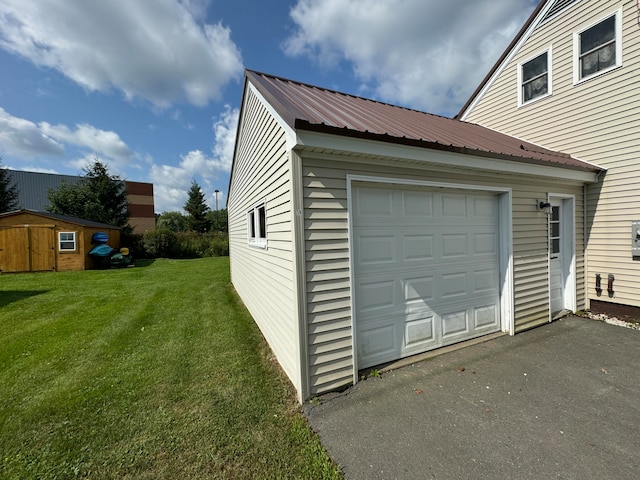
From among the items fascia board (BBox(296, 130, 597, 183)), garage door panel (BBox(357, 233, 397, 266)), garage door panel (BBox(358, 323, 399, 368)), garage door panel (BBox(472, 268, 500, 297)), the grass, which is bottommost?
the grass

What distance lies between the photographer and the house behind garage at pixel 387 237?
9.66ft

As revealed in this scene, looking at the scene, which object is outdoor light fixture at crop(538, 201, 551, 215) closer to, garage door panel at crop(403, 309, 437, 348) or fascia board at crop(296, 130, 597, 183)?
fascia board at crop(296, 130, 597, 183)

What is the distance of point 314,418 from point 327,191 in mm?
2337

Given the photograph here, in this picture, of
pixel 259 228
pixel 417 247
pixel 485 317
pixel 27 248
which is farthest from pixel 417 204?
pixel 27 248

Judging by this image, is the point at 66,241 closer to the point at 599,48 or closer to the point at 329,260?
the point at 329,260

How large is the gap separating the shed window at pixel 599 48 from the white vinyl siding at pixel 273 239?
21.5ft

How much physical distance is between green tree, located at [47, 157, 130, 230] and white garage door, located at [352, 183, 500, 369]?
22.7 meters

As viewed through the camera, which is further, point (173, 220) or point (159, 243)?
point (173, 220)

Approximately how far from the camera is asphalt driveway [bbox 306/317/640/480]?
209cm

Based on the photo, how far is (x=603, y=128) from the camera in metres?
5.23

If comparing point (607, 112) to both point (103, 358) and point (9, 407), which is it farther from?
point (9, 407)

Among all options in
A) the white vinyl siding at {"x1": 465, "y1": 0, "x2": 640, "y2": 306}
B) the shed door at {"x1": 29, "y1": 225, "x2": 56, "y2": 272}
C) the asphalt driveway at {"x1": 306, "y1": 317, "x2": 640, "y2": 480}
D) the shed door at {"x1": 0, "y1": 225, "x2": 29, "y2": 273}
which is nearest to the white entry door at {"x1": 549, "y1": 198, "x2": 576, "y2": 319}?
the white vinyl siding at {"x1": 465, "y1": 0, "x2": 640, "y2": 306}

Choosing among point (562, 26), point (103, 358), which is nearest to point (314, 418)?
point (103, 358)

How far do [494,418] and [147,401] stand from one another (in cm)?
360
